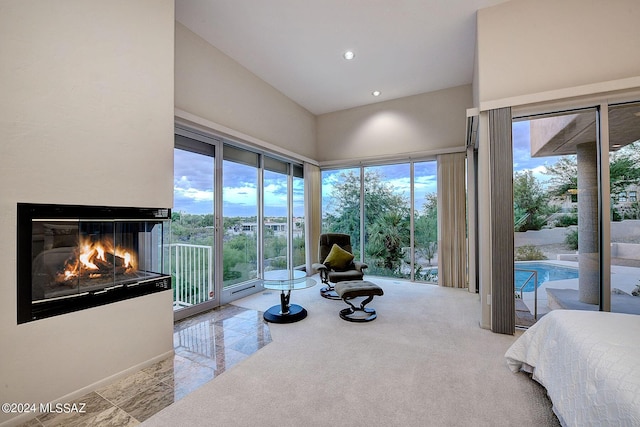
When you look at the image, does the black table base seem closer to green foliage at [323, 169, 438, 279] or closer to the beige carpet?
the beige carpet

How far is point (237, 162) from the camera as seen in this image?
412 centimetres

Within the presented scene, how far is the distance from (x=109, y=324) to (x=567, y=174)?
443 centimetres

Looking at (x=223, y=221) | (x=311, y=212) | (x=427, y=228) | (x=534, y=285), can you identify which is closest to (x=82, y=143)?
(x=223, y=221)

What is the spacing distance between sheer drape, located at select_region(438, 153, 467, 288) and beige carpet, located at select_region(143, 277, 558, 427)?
173 centimetres

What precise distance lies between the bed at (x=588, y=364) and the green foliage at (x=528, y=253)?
114 cm

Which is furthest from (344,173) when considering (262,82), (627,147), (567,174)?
(627,147)

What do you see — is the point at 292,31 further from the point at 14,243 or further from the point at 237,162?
the point at 14,243

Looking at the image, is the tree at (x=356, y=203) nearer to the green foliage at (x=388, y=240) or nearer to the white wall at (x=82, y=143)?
the green foliage at (x=388, y=240)

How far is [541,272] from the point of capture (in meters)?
2.88

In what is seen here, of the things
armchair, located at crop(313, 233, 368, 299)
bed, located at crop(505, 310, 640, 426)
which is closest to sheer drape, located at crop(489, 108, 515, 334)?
bed, located at crop(505, 310, 640, 426)

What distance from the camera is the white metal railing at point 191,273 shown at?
338cm

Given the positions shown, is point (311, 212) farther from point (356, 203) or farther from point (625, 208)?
point (625, 208)

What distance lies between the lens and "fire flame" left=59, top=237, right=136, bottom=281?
1.93 meters

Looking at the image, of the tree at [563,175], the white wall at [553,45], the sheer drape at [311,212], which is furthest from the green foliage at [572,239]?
the sheer drape at [311,212]
